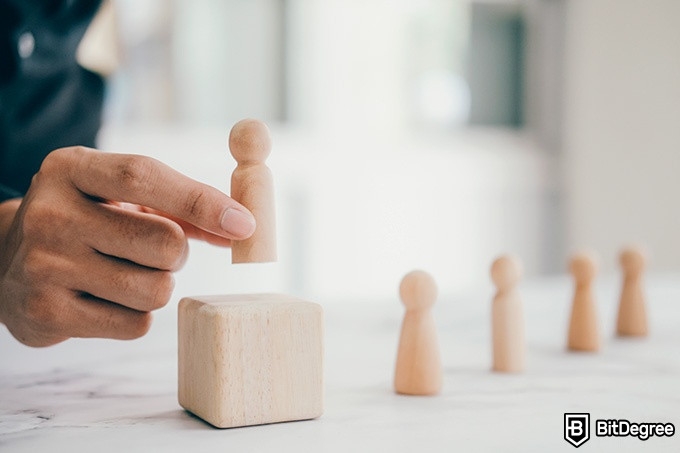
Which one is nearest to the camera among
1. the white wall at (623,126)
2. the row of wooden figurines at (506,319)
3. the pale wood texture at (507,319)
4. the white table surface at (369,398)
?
the white table surface at (369,398)

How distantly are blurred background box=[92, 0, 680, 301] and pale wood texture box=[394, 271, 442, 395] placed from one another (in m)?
2.12

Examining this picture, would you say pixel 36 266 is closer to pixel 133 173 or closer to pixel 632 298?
pixel 133 173

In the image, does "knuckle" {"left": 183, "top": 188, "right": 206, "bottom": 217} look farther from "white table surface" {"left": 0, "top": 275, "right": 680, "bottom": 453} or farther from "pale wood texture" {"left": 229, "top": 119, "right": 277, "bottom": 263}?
"white table surface" {"left": 0, "top": 275, "right": 680, "bottom": 453}

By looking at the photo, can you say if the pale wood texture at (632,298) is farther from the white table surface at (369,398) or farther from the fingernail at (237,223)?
the fingernail at (237,223)

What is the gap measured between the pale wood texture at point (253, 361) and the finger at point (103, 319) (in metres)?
0.13

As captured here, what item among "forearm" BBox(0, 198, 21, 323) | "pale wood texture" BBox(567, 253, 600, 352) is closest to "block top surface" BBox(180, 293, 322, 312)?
"forearm" BBox(0, 198, 21, 323)

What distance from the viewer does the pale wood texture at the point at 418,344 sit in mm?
895

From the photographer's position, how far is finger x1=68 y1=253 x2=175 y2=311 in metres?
0.85

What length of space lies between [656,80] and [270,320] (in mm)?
3158

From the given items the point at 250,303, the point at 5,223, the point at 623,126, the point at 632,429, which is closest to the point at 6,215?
the point at 5,223

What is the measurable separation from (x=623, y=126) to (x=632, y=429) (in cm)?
303

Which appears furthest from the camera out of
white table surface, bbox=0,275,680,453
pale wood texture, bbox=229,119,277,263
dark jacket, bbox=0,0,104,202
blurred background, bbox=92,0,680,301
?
blurred background, bbox=92,0,680,301

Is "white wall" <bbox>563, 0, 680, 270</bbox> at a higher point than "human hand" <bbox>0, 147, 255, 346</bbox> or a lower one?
higher

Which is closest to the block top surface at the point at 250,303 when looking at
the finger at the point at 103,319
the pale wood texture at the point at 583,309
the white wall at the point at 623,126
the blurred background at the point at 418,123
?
the finger at the point at 103,319
